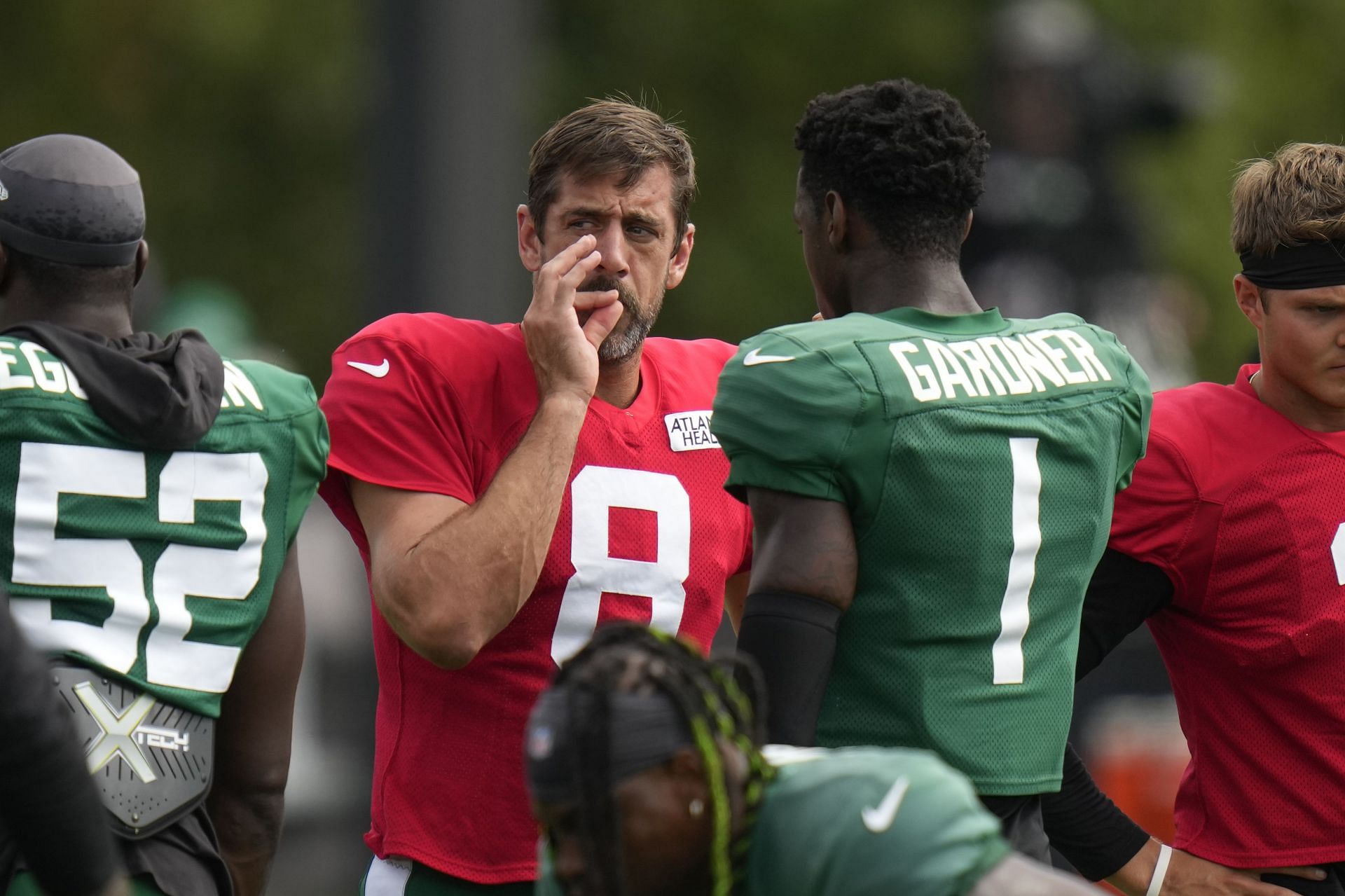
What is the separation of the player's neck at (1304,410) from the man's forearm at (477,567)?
1491mm

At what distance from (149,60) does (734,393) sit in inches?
488

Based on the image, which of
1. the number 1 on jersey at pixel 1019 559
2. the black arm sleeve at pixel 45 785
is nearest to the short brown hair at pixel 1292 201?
the number 1 on jersey at pixel 1019 559

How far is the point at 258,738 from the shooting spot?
4.23m

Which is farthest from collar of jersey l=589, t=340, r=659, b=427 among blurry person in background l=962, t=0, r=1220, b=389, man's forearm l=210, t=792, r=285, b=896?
blurry person in background l=962, t=0, r=1220, b=389

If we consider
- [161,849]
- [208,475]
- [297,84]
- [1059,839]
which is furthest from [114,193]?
[297,84]

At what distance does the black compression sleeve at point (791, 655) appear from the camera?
3564mm

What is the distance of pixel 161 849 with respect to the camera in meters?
3.95

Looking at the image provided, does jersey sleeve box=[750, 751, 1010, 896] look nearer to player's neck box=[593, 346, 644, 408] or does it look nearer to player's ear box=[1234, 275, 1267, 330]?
player's neck box=[593, 346, 644, 408]

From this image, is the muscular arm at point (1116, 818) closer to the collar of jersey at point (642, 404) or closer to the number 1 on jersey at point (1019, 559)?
the number 1 on jersey at point (1019, 559)

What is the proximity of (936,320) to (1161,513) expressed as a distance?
74cm

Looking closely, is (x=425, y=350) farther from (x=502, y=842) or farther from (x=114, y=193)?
(x=502, y=842)

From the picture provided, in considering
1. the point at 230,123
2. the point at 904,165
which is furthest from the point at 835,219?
the point at 230,123

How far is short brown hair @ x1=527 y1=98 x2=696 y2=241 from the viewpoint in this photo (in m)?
4.37

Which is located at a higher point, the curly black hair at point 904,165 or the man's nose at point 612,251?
the curly black hair at point 904,165
